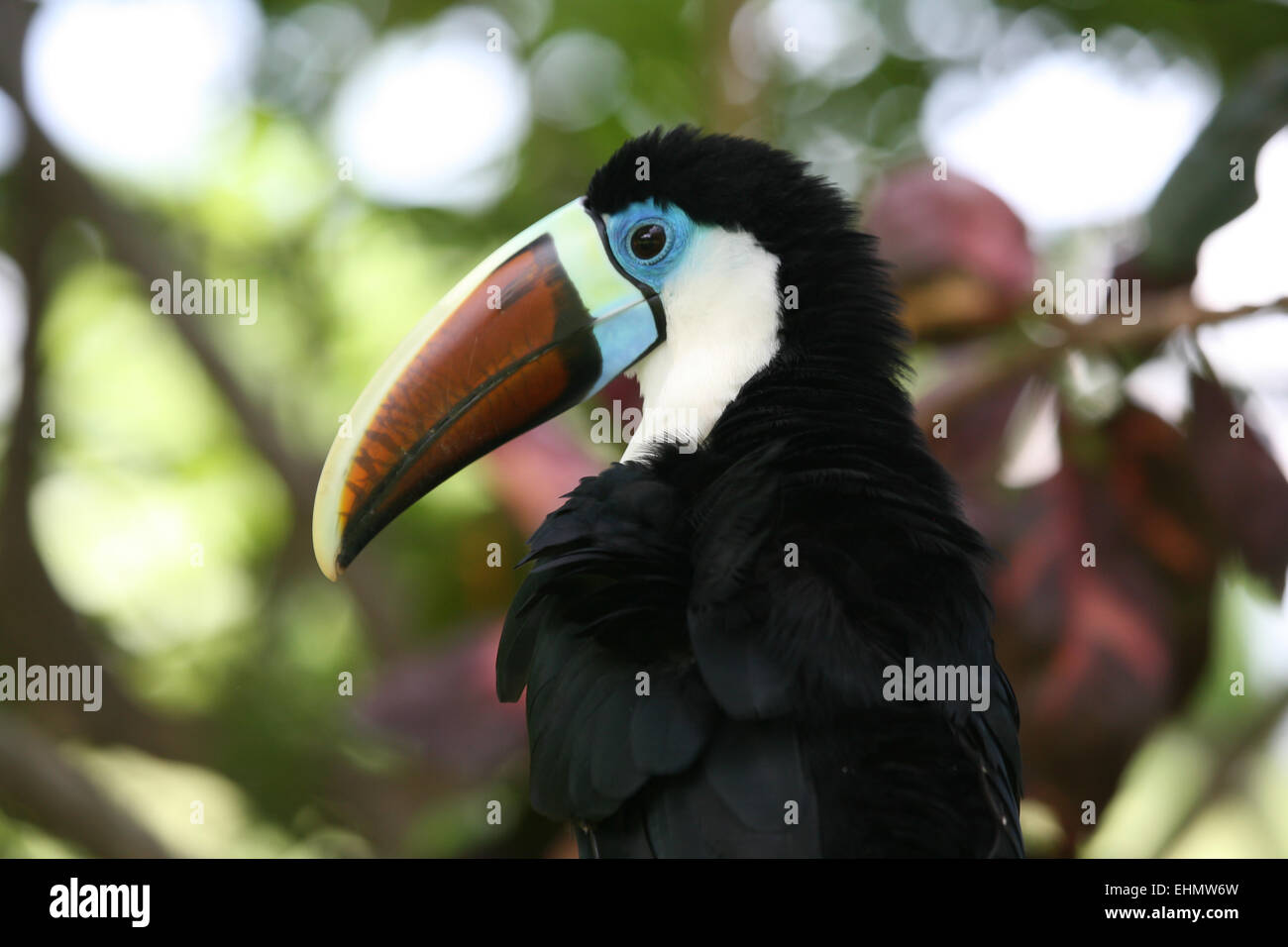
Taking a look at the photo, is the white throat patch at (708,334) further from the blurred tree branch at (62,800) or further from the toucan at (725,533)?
the blurred tree branch at (62,800)

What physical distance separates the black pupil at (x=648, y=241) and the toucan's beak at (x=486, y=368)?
48 mm

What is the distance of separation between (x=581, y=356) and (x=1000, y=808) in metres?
0.97

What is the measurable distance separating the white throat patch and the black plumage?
0.07 meters

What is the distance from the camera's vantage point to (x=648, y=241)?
2.11 metres

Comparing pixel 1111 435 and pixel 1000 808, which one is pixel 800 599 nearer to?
pixel 1000 808

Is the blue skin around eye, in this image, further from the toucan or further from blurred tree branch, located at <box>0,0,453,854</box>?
blurred tree branch, located at <box>0,0,453,854</box>

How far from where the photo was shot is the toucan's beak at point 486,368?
1.95 metres

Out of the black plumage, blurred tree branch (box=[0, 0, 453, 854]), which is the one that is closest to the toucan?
the black plumage

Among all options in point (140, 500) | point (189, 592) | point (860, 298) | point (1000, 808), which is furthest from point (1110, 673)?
point (140, 500)

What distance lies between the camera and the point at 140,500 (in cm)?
465

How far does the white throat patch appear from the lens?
190cm

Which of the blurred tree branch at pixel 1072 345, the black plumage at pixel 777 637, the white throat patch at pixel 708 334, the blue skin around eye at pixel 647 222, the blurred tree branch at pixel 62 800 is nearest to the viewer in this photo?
the black plumage at pixel 777 637

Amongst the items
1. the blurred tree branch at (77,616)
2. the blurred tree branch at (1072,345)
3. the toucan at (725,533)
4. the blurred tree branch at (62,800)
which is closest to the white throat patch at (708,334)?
the toucan at (725,533)
